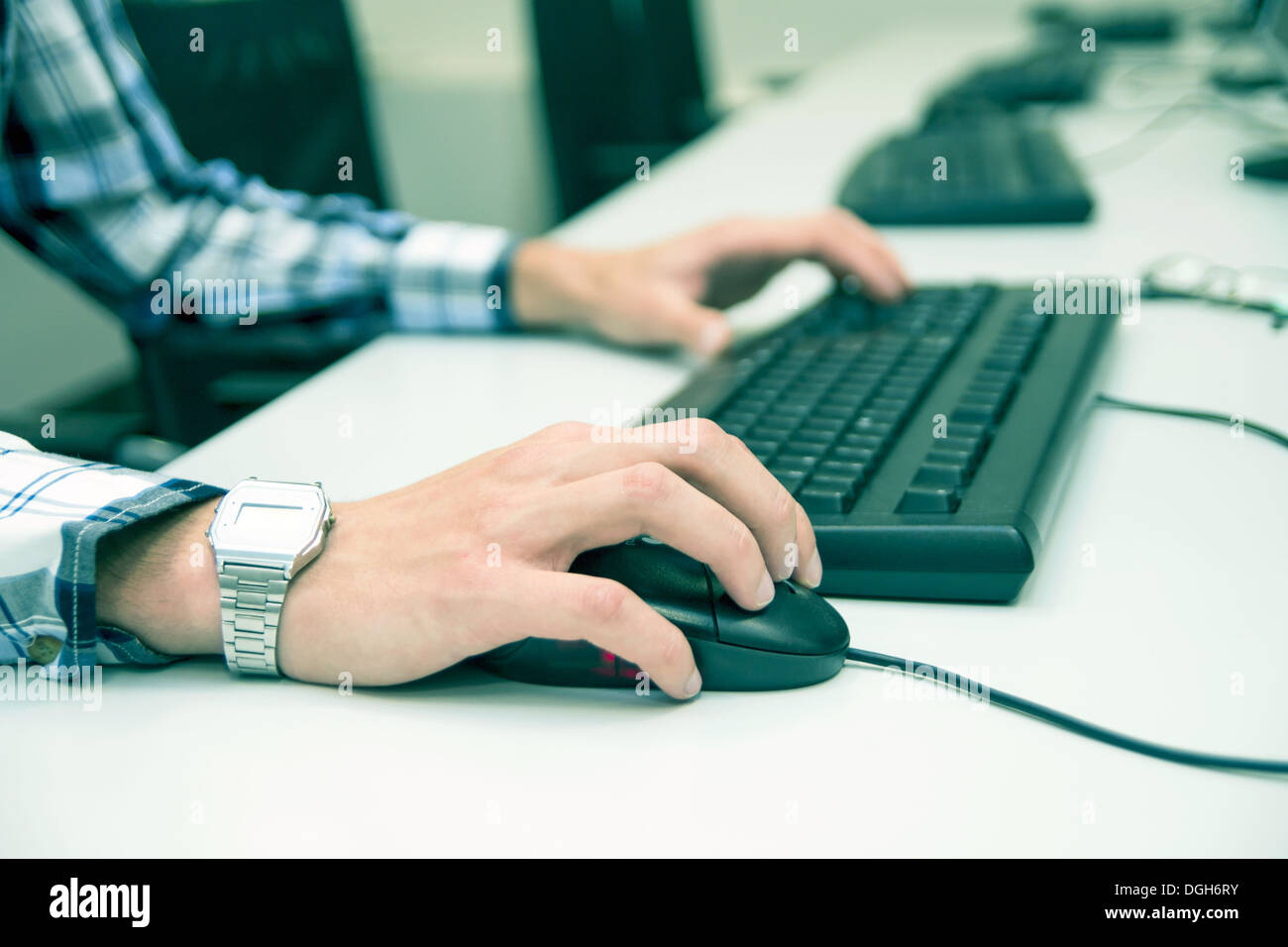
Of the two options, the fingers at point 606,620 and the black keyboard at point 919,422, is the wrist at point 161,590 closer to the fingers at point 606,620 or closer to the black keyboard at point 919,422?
the fingers at point 606,620

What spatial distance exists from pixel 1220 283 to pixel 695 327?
40cm

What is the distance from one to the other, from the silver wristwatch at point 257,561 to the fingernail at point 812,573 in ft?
0.69

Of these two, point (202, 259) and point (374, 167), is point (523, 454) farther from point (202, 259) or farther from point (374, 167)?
point (374, 167)

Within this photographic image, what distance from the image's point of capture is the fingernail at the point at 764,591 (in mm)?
419

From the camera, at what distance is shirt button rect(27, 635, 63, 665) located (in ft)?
1.50

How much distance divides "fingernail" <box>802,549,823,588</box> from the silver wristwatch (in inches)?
8.3

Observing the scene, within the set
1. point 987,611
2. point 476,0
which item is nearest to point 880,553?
point 987,611

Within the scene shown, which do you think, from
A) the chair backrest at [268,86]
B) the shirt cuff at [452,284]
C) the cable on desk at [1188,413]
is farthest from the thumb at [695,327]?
the chair backrest at [268,86]

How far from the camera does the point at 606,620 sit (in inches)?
15.9

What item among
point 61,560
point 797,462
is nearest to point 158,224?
point 61,560

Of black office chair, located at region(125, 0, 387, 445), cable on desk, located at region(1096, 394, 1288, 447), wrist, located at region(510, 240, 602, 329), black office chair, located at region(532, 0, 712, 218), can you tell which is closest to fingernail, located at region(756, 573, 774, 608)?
cable on desk, located at region(1096, 394, 1288, 447)

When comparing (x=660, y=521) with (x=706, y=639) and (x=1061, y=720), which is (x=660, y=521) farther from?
(x=1061, y=720)

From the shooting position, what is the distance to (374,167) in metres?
1.42

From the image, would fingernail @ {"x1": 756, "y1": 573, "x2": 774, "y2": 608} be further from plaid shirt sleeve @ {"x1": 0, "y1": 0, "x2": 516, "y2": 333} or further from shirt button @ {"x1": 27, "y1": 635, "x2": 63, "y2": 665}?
plaid shirt sleeve @ {"x1": 0, "y1": 0, "x2": 516, "y2": 333}
